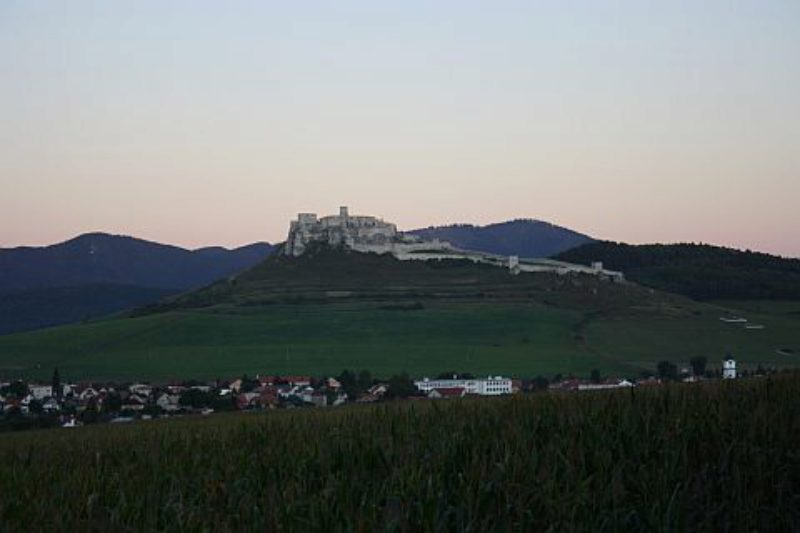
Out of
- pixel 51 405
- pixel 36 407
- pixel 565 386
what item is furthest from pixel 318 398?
pixel 565 386

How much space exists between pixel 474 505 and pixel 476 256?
171 m

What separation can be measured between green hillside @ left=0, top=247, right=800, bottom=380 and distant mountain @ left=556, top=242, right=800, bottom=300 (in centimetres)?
1395

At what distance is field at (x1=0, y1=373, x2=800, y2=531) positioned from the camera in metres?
6.92

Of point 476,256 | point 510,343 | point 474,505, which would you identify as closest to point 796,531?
point 474,505

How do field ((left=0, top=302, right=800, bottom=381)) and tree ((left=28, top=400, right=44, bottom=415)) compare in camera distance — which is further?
field ((left=0, top=302, right=800, bottom=381))

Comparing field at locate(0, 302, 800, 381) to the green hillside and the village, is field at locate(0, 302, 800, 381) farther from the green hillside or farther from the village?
the village

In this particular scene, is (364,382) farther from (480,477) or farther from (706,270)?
(706,270)

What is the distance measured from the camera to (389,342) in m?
112

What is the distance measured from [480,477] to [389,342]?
105 metres

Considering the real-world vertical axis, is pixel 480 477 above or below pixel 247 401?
above

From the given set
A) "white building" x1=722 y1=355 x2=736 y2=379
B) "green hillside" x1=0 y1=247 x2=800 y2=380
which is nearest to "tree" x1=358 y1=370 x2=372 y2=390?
"green hillside" x1=0 y1=247 x2=800 y2=380

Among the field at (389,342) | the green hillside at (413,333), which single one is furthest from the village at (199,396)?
the green hillside at (413,333)

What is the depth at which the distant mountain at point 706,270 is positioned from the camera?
147375 mm

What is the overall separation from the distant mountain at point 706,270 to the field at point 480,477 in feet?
455
